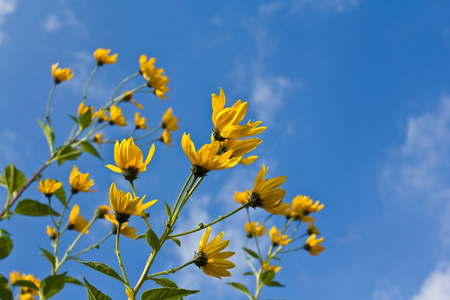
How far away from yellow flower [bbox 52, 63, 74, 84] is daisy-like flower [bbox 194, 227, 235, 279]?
3.97 metres

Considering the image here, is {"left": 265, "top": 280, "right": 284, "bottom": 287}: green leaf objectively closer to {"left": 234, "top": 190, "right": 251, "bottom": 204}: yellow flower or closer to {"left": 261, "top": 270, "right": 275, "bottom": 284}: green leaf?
{"left": 261, "top": 270, "right": 275, "bottom": 284}: green leaf

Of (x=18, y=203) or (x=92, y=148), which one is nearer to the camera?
(x=18, y=203)

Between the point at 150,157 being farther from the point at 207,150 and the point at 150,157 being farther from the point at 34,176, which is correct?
the point at 34,176

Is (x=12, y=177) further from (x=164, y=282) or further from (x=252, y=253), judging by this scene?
(x=252, y=253)

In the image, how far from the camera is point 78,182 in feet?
11.3

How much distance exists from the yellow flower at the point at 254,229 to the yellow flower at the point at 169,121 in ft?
5.74

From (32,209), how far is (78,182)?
1.79ft

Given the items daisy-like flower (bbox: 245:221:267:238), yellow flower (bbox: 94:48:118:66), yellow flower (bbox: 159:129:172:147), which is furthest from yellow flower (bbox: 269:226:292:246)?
yellow flower (bbox: 94:48:118:66)

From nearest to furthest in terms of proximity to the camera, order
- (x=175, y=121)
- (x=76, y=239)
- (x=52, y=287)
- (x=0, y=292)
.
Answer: (x=0, y=292) < (x=52, y=287) < (x=76, y=239) < (x=175, y=121)

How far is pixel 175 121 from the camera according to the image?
18.1ft

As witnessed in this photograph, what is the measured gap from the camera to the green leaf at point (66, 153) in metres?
3.50

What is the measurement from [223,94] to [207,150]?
0.79 ft

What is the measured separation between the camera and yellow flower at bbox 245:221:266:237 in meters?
4.83

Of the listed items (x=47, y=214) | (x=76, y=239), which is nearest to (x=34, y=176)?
(x=47, y=214)
